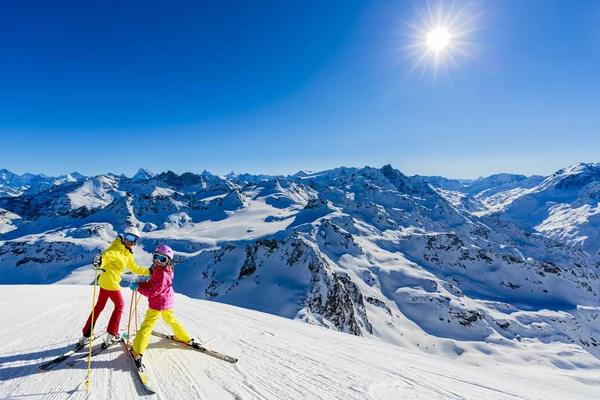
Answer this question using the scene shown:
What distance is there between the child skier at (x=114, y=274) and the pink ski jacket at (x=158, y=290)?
11.9 inches

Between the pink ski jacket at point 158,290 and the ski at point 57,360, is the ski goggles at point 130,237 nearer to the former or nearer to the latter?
the pink ski jacket at point 158,290

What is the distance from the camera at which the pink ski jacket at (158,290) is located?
5.18 meters

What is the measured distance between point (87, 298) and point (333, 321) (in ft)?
160

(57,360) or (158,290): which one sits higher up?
(158,290)

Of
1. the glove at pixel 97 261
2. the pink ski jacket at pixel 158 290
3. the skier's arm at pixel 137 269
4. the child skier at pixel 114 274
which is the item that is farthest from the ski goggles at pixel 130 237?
the pink ski jacket at pixel 158 290

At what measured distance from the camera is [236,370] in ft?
16.1

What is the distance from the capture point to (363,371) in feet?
17.9

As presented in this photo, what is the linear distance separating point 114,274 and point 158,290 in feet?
3.39

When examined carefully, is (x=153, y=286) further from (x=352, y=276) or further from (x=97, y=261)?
(x=352, y=276)

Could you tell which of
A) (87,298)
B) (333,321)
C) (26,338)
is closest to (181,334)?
(26,338)

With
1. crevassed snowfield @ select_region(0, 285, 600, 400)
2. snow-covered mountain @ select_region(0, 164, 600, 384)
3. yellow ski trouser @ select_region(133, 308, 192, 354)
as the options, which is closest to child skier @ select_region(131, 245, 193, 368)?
yellow ski trouser @ select_region(133, 308, 192, 354)

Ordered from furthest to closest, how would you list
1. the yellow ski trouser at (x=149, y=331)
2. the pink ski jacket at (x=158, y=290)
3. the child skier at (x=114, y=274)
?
the child skier at (x=114, y=274) → the pink ski jacket at (x=158, y=290) → the yellow ski trouser at (x=149, y=331)

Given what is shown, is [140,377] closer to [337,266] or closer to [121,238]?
[121,238]

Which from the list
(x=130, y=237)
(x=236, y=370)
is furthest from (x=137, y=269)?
(x=236, y=370)
